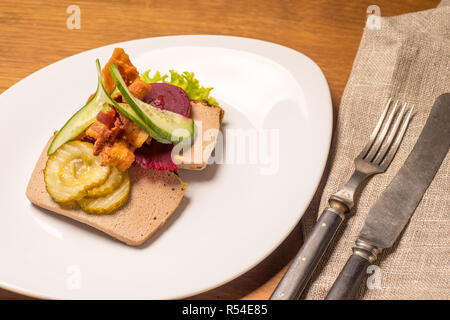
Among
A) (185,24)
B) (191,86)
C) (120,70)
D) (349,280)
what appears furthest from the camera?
(185,24)

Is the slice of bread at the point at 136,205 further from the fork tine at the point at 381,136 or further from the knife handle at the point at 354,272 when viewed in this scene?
the fork tine at the point at 381,136

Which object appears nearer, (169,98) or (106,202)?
(106,202)

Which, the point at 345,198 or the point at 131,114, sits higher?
the point at 131,114

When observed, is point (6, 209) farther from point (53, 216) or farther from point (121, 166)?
point (121, 166)

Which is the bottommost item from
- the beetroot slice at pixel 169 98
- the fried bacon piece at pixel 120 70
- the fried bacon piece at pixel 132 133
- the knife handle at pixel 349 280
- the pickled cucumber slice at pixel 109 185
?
the knife handle at pixel 349 280

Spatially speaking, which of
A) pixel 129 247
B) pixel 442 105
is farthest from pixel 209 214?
pixel 442 105

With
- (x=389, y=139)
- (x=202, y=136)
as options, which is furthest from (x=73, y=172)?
(x=389, y=139)

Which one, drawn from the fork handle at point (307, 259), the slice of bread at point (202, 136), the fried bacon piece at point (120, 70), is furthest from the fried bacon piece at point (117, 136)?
the fork handle at point (307, 259)

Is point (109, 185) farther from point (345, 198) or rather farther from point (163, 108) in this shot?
point (345, 198)
